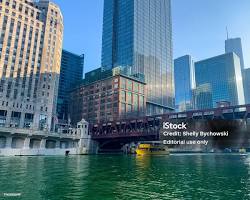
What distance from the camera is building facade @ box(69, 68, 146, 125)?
6590 inches

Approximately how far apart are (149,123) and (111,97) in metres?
71.5

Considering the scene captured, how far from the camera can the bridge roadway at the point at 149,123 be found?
82.2 m

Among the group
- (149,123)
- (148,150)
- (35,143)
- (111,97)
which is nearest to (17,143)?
(35,143)

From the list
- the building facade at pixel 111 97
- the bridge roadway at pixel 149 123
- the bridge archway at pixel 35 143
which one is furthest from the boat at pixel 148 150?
the building facade at pixel 111 97

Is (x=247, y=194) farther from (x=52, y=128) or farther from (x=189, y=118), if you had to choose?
(x=52, y=128)

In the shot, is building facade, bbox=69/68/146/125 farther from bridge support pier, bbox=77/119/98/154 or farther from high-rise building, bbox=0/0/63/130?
high-rise building, bbox=0/0/63/130

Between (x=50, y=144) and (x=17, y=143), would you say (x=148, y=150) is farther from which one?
(x=17, y=143)

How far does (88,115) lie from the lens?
18675 cm

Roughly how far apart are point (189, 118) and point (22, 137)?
66.9 metres

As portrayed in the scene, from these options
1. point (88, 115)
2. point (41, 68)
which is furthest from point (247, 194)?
point (88, 115)

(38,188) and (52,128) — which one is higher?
(52,128)

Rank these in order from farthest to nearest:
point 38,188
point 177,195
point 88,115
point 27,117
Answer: point 88,115 < point 27,117 < point 38,188 < point 177,195

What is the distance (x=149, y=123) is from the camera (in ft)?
338

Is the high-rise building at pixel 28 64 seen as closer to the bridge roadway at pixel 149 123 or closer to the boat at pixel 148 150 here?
the bridge roadway at pixel 149 123
